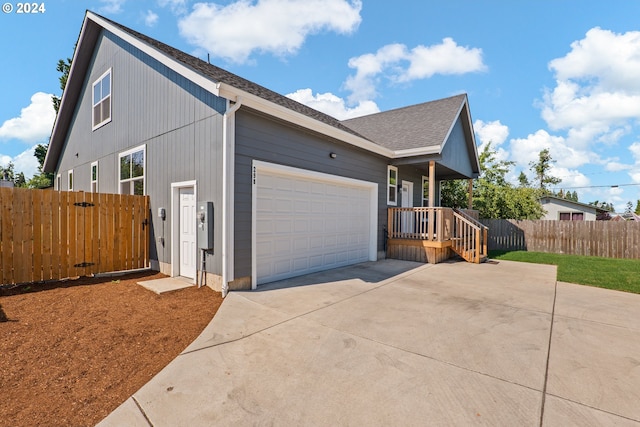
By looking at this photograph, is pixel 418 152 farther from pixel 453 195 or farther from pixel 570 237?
pixel 453 195

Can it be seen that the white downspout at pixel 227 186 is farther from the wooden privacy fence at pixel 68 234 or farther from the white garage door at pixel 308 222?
the wooden privacy fence at pixel 68 234

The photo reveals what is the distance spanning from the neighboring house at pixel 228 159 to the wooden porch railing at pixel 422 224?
15.0 inches

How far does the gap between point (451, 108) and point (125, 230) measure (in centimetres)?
1170

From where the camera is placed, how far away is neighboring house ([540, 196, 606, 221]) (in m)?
23.1

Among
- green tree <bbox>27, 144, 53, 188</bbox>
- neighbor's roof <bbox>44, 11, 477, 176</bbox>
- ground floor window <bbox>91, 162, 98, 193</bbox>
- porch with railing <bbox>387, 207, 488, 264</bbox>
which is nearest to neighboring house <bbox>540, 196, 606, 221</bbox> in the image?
neighbor's roof <bbox>44, 11, 477, 176</bbox>

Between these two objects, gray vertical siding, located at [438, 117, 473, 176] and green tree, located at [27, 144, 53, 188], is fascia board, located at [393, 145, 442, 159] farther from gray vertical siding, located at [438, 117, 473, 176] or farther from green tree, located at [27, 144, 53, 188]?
green tree, located at [27, 144, 53, 188]

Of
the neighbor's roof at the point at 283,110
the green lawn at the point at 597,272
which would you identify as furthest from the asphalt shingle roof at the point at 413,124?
the green lawn at the point at 597,272

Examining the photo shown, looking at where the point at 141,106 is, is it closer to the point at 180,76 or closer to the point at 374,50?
the point at 180,76

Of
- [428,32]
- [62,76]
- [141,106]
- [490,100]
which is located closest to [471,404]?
[141,106]

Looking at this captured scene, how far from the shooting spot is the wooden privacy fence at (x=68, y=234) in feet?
17.7

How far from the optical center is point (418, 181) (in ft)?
41.7

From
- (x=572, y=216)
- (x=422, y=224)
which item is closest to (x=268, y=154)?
(x=422, y=224)

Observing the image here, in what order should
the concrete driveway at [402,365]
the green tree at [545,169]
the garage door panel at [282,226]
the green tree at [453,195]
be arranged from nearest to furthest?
1. the concrete driveway at [402,365]
2. the garage door panel at [282,226]
3. the green tree at [453,195]
4. the green tree at [545,169]

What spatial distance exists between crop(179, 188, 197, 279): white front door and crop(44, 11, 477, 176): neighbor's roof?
238 cm
